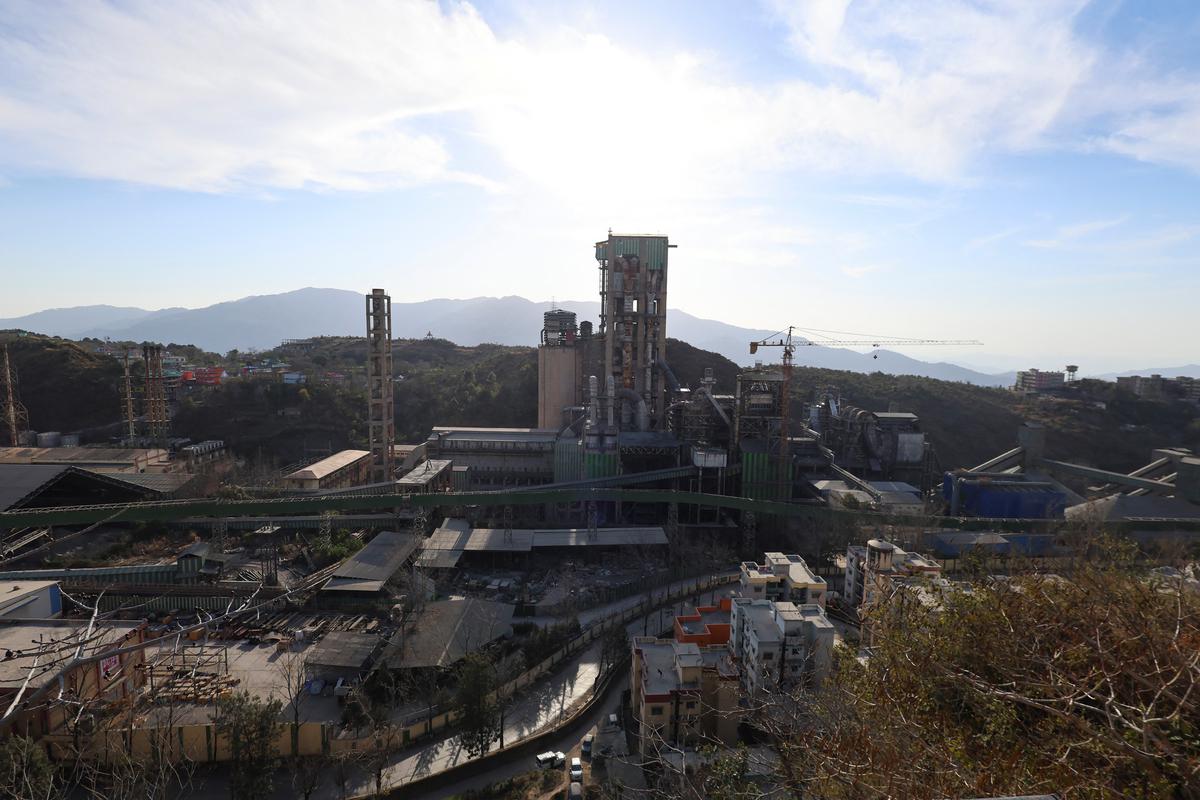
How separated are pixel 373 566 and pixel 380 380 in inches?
422

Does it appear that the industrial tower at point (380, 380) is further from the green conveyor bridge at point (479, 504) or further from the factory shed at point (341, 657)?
the factory shed at point (341, 657)

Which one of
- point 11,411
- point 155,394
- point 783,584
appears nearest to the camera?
point 783,584

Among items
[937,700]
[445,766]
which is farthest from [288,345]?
[937,700]

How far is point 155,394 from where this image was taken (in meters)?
35.2

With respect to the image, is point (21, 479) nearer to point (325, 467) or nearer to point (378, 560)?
point (325, 467)

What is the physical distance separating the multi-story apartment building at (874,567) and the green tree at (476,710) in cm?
1014

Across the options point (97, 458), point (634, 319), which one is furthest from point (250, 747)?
point (97, 458)

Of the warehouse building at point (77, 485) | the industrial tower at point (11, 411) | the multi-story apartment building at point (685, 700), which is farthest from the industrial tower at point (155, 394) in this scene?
the multi-story apartment building at point (685, 700)

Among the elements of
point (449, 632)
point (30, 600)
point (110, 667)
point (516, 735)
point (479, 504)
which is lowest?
point (516, 735)

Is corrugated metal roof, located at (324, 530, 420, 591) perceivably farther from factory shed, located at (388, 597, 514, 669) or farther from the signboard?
the signboard

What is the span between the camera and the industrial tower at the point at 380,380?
27422 mm

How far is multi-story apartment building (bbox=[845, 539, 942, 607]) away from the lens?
1727 centimetres

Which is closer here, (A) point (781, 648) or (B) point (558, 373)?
(A) point (781, 648)

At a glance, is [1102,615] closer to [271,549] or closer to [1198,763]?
[1198,763]
